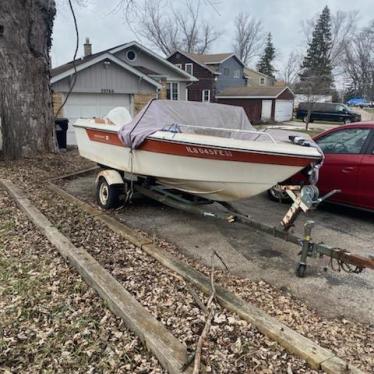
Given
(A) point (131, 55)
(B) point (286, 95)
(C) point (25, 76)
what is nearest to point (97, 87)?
(A) point (131, 55)

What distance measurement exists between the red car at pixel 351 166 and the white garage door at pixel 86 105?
13200 mm

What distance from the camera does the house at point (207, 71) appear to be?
1474 inches

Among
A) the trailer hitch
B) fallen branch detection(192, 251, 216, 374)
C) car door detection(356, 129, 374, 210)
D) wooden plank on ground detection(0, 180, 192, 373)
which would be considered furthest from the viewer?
car door detection(356, 129, 374, 210)

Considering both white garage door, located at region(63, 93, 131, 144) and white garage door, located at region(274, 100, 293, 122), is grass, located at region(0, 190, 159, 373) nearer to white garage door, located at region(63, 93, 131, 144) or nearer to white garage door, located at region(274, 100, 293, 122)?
white garage door, located at region(63, 93, 131, 144)

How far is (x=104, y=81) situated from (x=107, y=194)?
13160mm

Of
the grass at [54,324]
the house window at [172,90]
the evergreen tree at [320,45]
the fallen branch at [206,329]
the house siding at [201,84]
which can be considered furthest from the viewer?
the evergreen tree at [320,45]

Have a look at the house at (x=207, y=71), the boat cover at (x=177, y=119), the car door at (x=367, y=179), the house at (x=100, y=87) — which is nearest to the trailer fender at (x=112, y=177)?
the boat cover at (x=177, y=119)

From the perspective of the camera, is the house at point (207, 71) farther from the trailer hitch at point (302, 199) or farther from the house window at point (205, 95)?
the trailer hitch at point (302, 199)

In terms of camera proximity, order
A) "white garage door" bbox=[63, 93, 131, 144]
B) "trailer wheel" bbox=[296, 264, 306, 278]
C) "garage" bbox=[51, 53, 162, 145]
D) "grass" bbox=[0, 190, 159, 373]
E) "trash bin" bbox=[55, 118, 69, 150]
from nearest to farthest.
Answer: "grass" bbox=[0, 190, 159, 373]
"trailer wheel" bbox=[296, 264, 306, 278]
"trash bin" bbox=[55, 118, 69, 150]
"garage" bbox=[51, 53, 162, 145]
"white garage door" bbox=[63, 93, 131, 144]

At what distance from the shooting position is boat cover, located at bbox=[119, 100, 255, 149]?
5730 mm

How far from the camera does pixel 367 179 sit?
Answer: 18.9ft

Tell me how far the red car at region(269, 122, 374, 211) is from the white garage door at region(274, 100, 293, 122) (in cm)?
3555

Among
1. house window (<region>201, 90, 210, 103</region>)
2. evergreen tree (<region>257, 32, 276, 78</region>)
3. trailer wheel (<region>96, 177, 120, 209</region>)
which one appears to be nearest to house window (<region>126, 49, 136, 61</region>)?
house window (<region>201, 90, 210, 103</region>)

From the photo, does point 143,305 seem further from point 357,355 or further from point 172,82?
point 172,82
